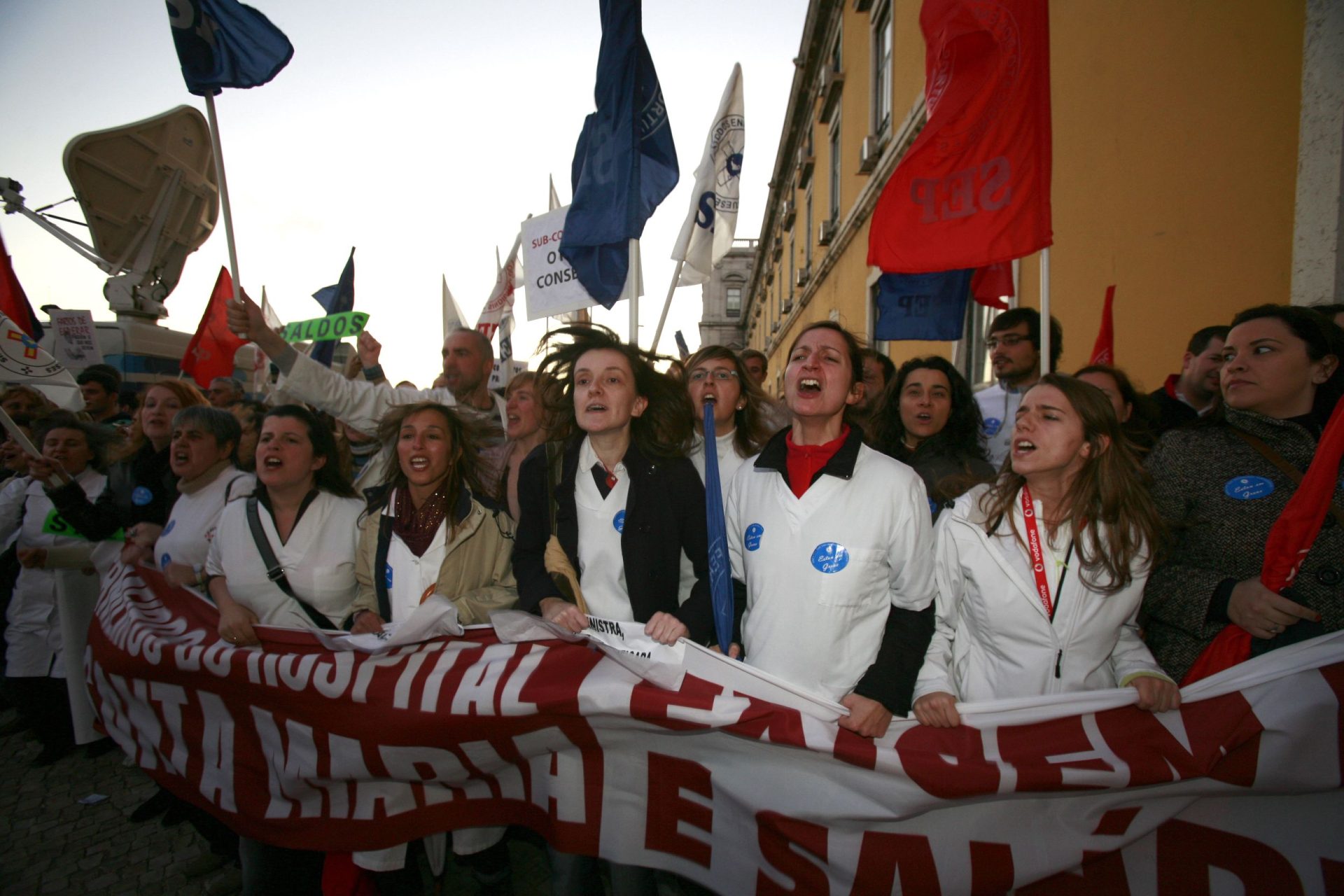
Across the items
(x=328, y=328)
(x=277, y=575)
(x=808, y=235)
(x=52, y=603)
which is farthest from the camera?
→ (x=808, y=235)

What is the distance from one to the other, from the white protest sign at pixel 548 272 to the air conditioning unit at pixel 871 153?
631 cm

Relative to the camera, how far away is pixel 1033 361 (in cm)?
378

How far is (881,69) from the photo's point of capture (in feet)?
32.5

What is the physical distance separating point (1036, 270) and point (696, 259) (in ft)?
10.1

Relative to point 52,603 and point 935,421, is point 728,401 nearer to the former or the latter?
point 935,421

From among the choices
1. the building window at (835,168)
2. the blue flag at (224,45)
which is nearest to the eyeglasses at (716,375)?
the blue flag at (224,45)

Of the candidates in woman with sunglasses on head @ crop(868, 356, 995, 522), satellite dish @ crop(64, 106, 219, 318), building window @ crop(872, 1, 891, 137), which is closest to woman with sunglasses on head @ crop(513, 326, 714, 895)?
woman with sunglasses on head @ crop(868, 356, 995, 522)

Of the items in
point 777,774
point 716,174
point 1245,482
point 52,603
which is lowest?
point 52,603

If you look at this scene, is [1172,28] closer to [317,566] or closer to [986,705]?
[986,705]

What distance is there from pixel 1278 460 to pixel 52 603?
249 inches

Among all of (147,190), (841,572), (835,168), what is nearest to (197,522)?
(841,572)

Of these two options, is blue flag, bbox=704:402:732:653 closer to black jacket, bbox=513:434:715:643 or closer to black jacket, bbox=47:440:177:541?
black jacket, bbox=513:434:715:643

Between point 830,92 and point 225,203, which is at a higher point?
point 830,92

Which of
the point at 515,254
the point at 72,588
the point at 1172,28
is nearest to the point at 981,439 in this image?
the point at 1172,28
